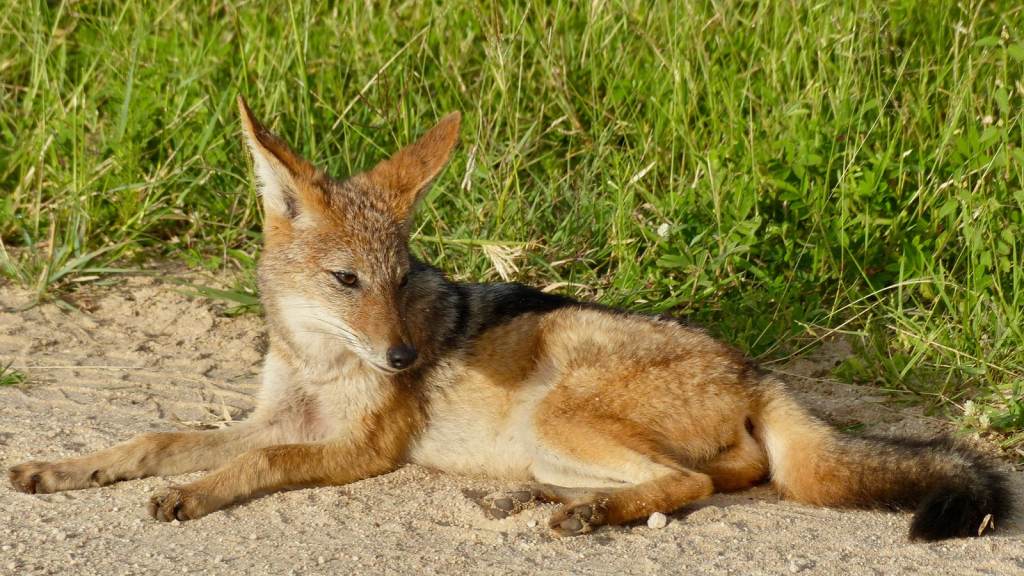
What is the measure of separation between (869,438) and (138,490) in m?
2.93

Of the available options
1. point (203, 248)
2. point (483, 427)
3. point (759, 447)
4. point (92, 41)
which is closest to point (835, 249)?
point (759, 447)

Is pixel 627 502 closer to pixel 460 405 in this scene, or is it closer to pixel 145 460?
pixel 460 405

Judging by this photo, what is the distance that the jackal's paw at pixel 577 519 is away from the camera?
3.66 metres

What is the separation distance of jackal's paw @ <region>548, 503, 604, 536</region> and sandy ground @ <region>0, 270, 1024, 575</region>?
0.04 meters

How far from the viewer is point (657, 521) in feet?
12.4

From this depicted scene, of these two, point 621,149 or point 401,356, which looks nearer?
point 401,356

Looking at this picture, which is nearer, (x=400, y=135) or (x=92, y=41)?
(x=400, y=135)

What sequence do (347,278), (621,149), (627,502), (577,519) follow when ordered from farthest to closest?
(621,149), (347,278), (627,502), (577,519)

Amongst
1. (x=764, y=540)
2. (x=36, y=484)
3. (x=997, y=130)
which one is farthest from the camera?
(x=997, y=130)

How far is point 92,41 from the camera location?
24.2 feet

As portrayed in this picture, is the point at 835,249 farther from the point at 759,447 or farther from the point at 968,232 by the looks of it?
the point at 759,447

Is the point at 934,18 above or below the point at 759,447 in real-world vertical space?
above

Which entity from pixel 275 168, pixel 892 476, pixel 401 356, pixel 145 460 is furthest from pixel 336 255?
pixel 892 476

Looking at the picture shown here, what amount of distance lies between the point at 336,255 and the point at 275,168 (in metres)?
0.46
